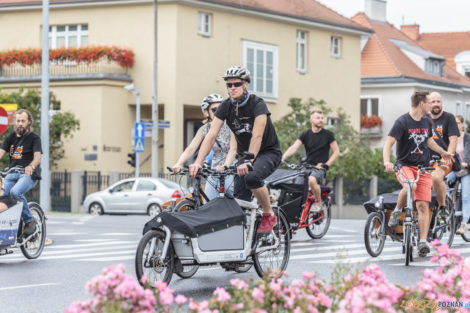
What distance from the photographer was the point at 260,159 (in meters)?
9.27

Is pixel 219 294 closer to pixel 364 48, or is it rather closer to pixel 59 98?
pixel 59 98

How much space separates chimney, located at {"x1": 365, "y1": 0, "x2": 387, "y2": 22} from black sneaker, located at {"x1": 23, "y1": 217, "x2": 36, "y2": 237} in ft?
181

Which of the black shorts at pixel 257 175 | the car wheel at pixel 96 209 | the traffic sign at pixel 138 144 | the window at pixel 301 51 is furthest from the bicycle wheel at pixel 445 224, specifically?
the window at pixel 301 51

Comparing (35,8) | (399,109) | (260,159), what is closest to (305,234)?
(260,159)

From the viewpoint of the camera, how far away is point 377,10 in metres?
66.8

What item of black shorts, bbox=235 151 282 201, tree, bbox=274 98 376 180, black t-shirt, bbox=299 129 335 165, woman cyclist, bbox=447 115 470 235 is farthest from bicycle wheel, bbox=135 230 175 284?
tree, bbox=274 98 376 180

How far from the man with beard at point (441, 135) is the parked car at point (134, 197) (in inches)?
762

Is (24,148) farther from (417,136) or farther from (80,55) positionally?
(80,55)

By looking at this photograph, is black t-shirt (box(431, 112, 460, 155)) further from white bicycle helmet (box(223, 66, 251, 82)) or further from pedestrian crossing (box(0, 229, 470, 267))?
white bicycle helmet (box(223, 66, 251, 82))

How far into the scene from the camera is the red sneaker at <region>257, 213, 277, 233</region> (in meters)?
9.32

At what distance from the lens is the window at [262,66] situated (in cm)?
4294

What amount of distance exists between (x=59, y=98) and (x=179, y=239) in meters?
33.3

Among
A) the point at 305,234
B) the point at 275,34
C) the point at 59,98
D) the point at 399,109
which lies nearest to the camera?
the point at 305,234

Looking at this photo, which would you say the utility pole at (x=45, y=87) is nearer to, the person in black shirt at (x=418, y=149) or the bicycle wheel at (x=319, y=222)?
the bicycle wheel at (x=319, y=222)
